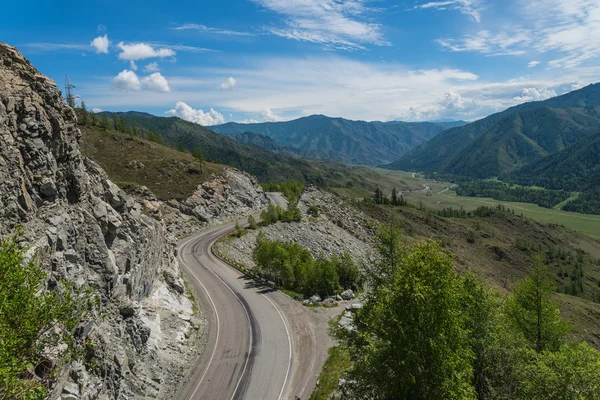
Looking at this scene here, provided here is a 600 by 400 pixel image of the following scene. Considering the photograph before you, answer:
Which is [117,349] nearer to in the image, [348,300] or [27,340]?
[27,340]

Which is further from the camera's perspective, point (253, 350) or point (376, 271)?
point (253, 350)

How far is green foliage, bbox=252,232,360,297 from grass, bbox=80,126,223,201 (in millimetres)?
→ 52761

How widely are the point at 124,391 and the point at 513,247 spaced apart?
698ft

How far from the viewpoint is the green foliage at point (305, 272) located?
53.5 m

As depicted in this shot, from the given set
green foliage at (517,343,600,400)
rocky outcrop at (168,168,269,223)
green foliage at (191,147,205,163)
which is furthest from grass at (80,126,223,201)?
green foliage at (517,343,600,400)

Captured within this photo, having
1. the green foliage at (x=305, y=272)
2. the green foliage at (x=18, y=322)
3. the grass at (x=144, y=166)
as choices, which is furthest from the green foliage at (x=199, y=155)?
the green foliage at (x=18, y=322)

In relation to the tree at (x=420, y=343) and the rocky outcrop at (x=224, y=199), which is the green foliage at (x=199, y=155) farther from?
the tree at (x=420, y=343)

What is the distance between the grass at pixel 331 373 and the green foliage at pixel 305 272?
1624cm

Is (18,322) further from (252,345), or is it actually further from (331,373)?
(252,345)

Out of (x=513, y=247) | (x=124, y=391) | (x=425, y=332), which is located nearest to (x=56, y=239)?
(x=124, y=391)

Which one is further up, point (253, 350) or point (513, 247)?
point (253, 350)

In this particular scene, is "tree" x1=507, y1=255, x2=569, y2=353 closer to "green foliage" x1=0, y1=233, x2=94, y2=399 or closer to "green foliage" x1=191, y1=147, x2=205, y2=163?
"green foliage" x1=0, y1=233, x2=94, y2=399

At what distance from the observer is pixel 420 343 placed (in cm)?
1834

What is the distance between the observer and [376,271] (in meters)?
31.7
